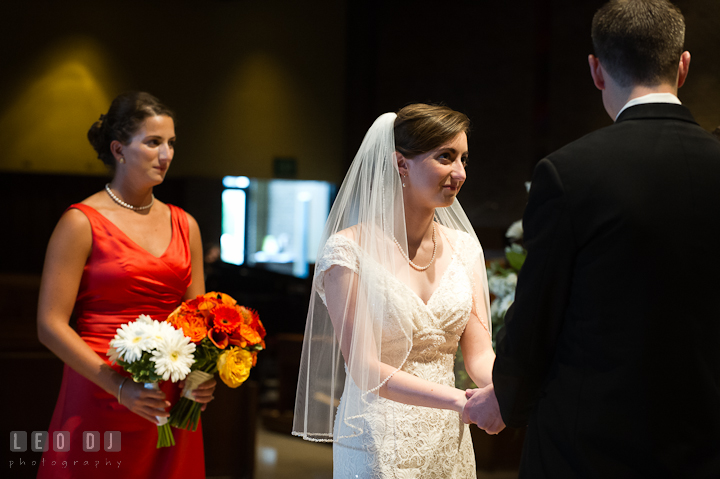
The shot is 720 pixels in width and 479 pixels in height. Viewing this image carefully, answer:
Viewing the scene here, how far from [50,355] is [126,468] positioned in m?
1.87

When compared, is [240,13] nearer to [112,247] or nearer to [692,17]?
[692,17]

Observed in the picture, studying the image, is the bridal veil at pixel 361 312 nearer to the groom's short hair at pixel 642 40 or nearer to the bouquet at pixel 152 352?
the bouquet at pixel 152 352

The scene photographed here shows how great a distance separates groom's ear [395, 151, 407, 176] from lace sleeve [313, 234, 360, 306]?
287 mm

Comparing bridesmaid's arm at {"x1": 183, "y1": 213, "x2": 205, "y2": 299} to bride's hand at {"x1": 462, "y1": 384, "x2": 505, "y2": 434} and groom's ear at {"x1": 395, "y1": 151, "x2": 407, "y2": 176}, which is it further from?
bride's hand at {"x1": 462, "y1": 384, "x2": 505, "y2": 434}

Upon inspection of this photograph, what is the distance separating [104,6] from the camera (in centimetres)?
791

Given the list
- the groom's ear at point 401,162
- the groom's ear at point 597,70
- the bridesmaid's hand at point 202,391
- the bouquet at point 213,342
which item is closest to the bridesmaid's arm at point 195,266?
the bouquet at point 213,342

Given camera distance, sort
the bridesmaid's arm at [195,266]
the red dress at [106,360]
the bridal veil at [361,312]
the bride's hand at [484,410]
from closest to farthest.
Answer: the bride's hand at [484,410] → the bridal veil at [361,312] → the red dress at [106,360] → the bridesmaid's arm at [195,266]

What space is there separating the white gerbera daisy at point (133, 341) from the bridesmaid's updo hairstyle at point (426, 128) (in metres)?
0.96

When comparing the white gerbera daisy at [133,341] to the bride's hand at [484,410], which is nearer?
the bride's hand at [484,410]

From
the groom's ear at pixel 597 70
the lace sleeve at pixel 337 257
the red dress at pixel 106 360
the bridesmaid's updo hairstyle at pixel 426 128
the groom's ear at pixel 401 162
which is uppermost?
the groom's ear at pixel 597 70

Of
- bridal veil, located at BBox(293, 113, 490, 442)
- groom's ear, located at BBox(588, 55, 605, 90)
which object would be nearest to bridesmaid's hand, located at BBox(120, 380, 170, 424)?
bridal veil, located at BBox(293, 113, 490, 442)

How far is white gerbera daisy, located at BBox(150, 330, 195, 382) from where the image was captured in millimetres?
1966

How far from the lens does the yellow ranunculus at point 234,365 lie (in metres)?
2.03

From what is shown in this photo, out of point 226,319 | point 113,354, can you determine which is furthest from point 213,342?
point 113,354
